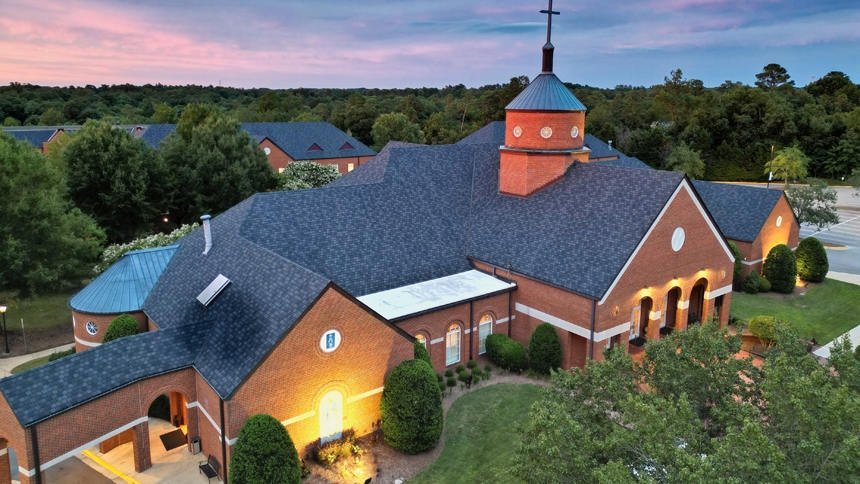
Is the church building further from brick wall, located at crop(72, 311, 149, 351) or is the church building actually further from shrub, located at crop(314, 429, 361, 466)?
shrub, located at crop(314, 429, 361, 466)

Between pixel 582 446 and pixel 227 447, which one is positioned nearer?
pixel 582 446

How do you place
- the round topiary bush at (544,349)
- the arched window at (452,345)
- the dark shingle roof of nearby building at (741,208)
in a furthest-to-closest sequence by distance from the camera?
the dark shingle roof of nearby building at (741,208) → the arched window at (452,345) → the round topiary bush at (544,349)

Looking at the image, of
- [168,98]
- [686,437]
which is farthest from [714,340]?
[168,98]

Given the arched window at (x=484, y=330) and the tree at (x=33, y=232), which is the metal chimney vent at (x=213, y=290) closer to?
the arched window at (x=484, y=330)

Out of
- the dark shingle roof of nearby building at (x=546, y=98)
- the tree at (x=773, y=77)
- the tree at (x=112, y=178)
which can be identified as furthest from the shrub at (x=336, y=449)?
the tree at (x=773, y=77)

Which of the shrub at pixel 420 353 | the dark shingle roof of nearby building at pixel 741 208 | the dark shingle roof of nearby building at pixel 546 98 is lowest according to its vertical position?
the shrub at pixel 420 353

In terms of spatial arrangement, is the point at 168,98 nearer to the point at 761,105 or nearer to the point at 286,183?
the point at 286,183
